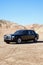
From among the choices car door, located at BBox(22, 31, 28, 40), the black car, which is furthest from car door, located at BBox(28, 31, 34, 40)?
car door, located at BBox(22, 31, 28, 40)

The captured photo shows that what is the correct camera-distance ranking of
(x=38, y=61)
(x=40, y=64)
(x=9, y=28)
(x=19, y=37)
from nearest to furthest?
1. (x=40, y=64)
2. (x=38, y=61)
3. (x=19, y=37)
4. (x=9, y=28)

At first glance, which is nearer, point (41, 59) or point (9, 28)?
point (41, 59)

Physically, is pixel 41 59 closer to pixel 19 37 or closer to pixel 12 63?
pixel 12 63

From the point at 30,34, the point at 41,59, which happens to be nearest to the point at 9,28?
the point at 30,34

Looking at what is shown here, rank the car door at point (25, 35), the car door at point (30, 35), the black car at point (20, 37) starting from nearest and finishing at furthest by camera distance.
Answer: the black car at point (20, 37) → the car door at point (25, 35) → the car door at point (30, 35)

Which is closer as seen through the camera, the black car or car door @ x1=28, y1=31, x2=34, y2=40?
the black car

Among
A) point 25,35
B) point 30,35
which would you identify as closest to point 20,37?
point 25,35

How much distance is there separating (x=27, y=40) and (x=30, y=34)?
885 millimetres

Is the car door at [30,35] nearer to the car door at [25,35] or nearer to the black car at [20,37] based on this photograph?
the black car at [20,37]

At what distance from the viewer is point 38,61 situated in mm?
13367

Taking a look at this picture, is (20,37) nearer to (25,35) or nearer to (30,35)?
(25,35)

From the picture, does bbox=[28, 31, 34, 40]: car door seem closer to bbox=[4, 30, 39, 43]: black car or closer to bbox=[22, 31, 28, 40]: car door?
bbox=[4, 30, 39, 43]: black car

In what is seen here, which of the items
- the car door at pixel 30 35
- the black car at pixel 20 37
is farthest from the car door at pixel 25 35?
the car door at pixel 30 35

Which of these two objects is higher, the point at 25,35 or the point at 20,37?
the point at 25,35
